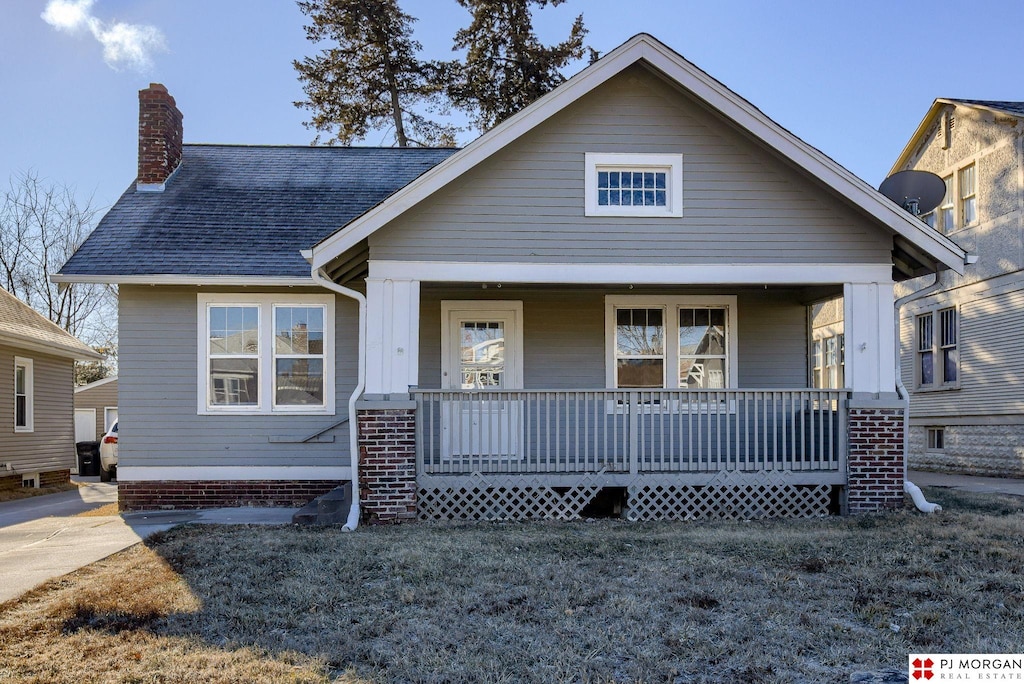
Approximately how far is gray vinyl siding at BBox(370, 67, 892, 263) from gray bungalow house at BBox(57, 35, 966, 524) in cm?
3

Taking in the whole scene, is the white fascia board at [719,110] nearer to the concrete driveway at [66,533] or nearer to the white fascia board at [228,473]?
the white fascia board at [228,473]

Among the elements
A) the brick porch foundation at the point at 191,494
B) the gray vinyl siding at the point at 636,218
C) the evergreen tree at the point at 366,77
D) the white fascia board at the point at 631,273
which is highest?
the evergreen tree at the point at 366,77

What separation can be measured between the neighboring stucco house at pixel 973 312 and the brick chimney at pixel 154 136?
43.8ft

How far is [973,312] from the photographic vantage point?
53.2 ft

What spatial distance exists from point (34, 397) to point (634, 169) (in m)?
13.6

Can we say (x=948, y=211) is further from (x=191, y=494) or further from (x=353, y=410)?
(x=191, y=494)

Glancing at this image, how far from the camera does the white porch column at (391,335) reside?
29.8 ft

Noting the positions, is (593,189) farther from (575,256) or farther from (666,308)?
(666,308)

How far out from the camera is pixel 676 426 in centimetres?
1094

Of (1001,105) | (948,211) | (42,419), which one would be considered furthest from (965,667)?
(42,419)

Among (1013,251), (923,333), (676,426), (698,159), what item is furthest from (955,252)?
(923,333)

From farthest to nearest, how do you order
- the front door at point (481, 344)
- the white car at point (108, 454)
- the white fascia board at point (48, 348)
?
the white car at point (108, 454)
the white fascia board at point (48, 348)
the front door at point (481, 344)

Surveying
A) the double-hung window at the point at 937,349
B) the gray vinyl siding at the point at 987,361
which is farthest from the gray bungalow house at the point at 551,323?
the double-hung window at the point at 937,349

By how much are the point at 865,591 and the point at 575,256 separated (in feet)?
15.7
